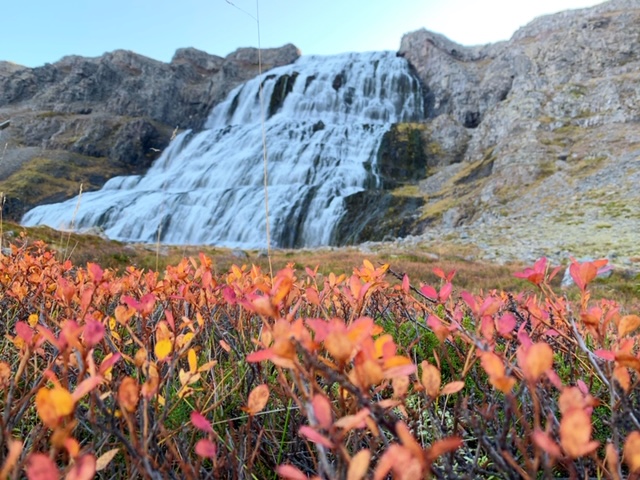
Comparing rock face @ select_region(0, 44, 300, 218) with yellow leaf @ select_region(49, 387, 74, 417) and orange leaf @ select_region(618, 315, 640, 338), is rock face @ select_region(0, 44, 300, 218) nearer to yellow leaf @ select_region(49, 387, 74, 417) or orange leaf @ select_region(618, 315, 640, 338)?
yellow leaf @ select_region(49, 387, 74, 417)

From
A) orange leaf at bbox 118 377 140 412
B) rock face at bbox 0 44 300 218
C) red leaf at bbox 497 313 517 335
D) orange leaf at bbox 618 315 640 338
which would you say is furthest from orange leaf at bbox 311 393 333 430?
rock face at bbox 0 44 300 218

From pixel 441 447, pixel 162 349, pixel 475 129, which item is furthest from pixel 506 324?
pixel 475 129

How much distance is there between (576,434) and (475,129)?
3656 cm

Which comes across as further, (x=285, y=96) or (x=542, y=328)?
(x=285, y=96)

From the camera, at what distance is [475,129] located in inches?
1291

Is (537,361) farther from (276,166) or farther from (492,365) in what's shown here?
(276,166)

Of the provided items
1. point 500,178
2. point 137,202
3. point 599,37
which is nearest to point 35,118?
point 137,202

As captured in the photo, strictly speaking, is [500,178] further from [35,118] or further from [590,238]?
[35,118]

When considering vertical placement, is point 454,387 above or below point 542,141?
below

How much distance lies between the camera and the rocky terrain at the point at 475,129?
1739cm

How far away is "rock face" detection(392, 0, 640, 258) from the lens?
1672cm

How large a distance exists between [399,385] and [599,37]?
134 ft

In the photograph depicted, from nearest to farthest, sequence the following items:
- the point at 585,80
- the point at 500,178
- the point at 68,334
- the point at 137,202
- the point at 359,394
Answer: the point at 359,394
the point at 68,334
the point at 500,178
the point at 137,202
the point at 585,80

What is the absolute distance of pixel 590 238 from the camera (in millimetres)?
13266
